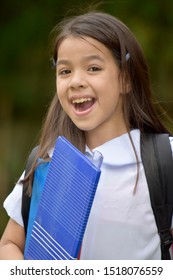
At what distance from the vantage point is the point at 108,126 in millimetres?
2221

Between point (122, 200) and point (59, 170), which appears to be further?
point (122, 200)

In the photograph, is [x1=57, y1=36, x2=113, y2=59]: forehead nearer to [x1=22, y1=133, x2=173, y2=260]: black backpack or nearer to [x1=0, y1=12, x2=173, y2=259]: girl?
[x1=0, y1=12, x2=173, y2=259]: girl

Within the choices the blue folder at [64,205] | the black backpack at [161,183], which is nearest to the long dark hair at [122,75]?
the black backpack at [161,183]

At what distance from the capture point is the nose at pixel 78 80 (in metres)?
2.08

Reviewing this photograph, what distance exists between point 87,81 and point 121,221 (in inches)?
17.4

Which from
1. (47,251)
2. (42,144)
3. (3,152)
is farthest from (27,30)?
(47,251)

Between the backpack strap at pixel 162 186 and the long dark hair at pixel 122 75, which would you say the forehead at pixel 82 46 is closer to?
the long dark hair at pixel 122 75

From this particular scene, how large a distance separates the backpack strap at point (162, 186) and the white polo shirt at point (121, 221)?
0.08 ft

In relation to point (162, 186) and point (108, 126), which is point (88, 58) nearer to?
point (108, 126)

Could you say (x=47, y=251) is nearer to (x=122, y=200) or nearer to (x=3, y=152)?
(x=122, y=200)

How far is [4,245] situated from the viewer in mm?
2238

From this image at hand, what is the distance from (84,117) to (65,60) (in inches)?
7.3

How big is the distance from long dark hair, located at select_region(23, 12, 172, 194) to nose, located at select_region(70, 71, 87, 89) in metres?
0.13

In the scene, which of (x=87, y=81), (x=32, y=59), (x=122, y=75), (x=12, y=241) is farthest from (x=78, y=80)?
(x=32, y=59)
